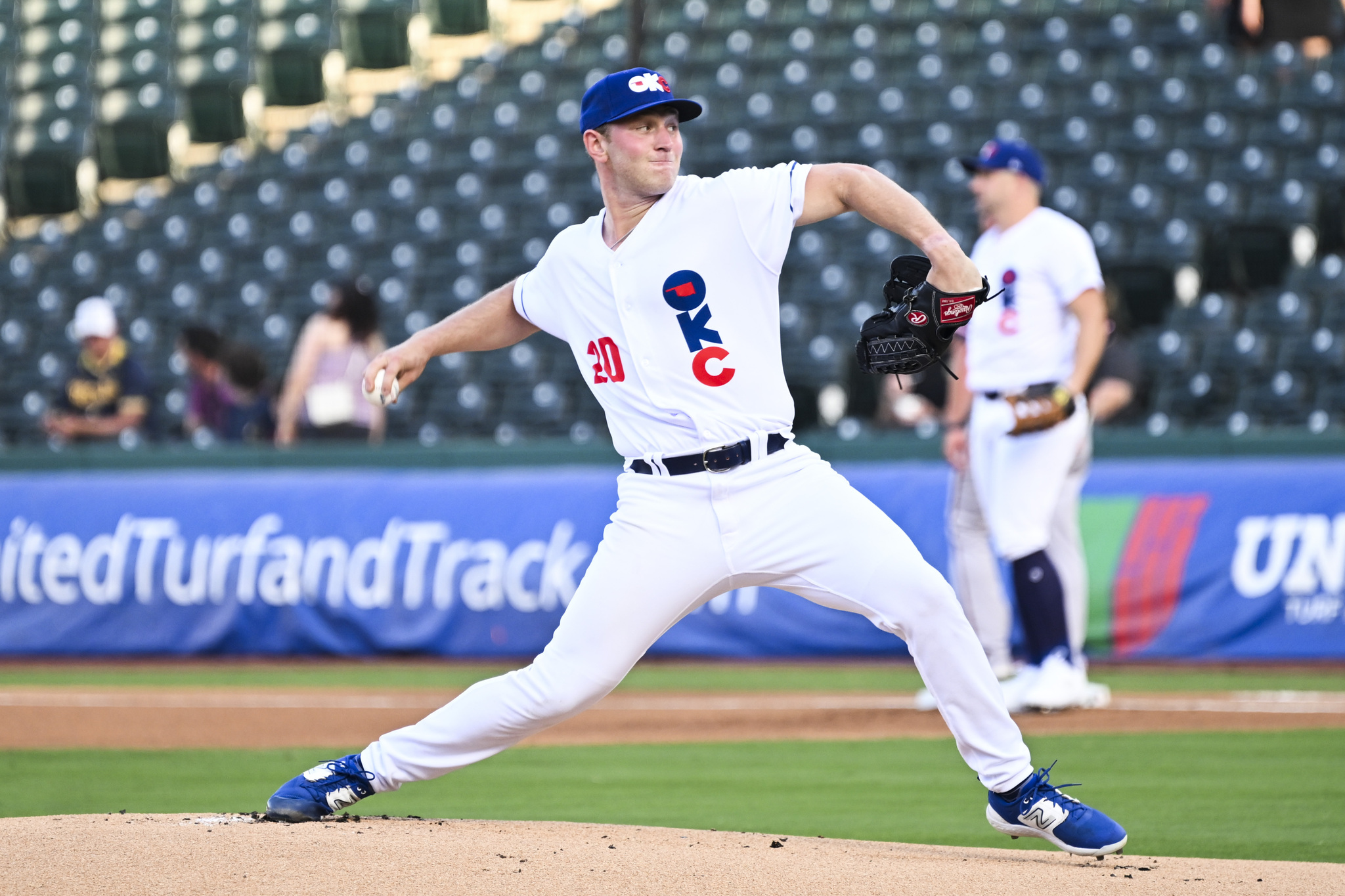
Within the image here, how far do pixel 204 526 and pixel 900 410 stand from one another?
443 cm

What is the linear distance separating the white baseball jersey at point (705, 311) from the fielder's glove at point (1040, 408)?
277cm

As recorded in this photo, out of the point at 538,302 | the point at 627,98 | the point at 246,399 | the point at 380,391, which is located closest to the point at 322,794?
Result: the point at 380,391

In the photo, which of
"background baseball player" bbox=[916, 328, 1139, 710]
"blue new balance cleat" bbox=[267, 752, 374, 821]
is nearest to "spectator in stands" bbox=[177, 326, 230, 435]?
"background baseball player" bbox=[916, 328, 1139, 710]

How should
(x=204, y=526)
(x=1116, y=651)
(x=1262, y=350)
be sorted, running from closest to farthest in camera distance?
(x=1116, y=651), (x=204, y=526), (x=1262, y=350)

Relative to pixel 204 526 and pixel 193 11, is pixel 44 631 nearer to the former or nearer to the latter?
pixel 204 526

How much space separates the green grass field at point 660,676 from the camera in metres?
8.34

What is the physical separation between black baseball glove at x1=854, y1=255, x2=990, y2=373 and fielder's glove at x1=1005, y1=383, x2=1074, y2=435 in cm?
275

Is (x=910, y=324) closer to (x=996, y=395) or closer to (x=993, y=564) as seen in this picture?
(x=996, y=395)

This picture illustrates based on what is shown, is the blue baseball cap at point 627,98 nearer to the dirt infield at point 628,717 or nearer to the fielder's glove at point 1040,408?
the fielder's glove at point 1040,408

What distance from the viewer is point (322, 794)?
400 centimetres

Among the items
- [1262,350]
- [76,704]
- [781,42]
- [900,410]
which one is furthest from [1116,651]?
[781,42]

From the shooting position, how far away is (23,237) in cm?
1844

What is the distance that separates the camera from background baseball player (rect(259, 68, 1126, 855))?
377 centimetres

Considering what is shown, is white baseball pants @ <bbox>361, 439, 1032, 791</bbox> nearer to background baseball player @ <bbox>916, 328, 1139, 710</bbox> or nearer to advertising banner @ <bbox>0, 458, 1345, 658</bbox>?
background baseball player @ <bbox>916, 328, 1139, 710</bbox>
